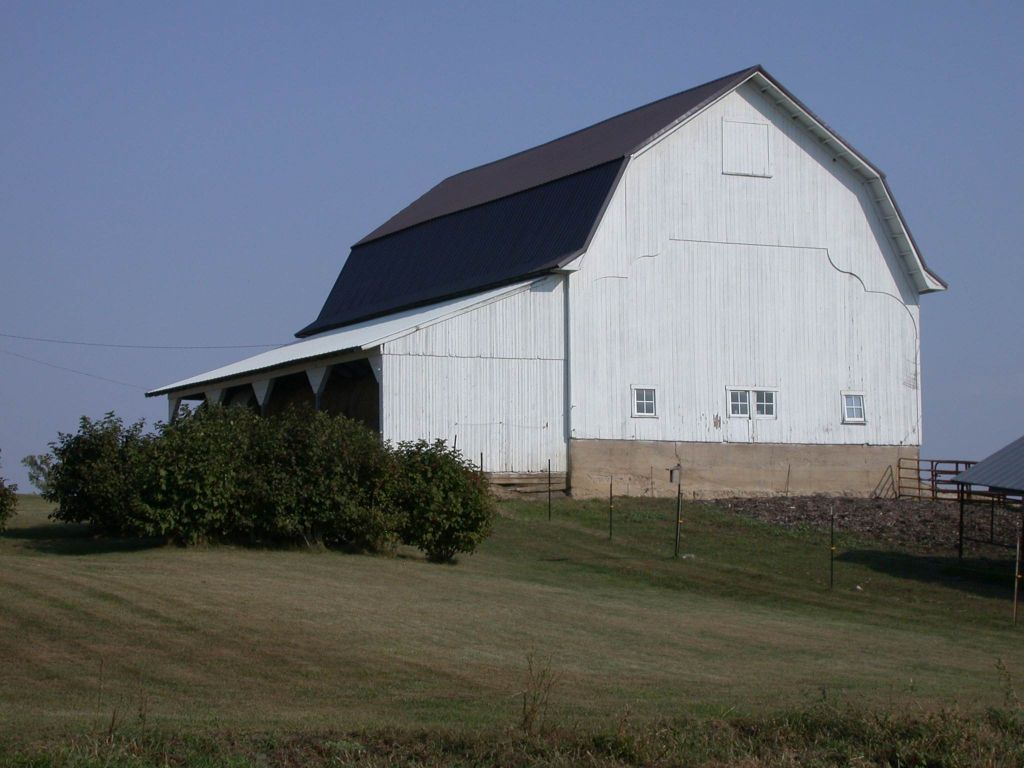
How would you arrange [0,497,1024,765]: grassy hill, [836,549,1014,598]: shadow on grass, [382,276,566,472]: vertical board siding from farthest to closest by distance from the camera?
1. [382,276,566,472]: vertical board siding
2. [836,549,1014,598]: shadow on grass
3. [0,497,1024,765]: grassy hill

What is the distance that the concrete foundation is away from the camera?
125 feet

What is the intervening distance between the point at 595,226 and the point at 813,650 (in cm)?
2123

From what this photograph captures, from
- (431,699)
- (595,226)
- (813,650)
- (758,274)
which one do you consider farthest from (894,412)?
(431,699)

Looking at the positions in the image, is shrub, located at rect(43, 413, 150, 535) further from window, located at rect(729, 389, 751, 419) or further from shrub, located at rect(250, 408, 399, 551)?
window, located at rect(729, 389, 751, 419)

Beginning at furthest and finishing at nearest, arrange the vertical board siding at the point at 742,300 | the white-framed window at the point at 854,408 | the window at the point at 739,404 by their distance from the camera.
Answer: the white-framed window at the point at 854,408, the window at the point at 739,404, the vertical board siding at the point at 742,300

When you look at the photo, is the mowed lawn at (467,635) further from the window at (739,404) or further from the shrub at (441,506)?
the window at (739,404)

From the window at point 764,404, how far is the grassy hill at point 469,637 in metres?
11.0

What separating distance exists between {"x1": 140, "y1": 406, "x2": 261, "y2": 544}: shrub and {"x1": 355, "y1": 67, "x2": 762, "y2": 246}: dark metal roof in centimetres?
1693

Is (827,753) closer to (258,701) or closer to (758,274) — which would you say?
(258,701)

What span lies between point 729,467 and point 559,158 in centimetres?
1228

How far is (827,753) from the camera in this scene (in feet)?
37.6

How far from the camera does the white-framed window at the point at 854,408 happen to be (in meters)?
41.7

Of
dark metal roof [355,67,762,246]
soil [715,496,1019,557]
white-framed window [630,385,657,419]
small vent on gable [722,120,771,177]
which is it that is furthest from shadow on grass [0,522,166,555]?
small vent on gable [722,120,771,177]

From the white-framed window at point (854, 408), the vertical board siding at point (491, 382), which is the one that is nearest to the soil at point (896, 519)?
the white-framed window at point (854, 408)
